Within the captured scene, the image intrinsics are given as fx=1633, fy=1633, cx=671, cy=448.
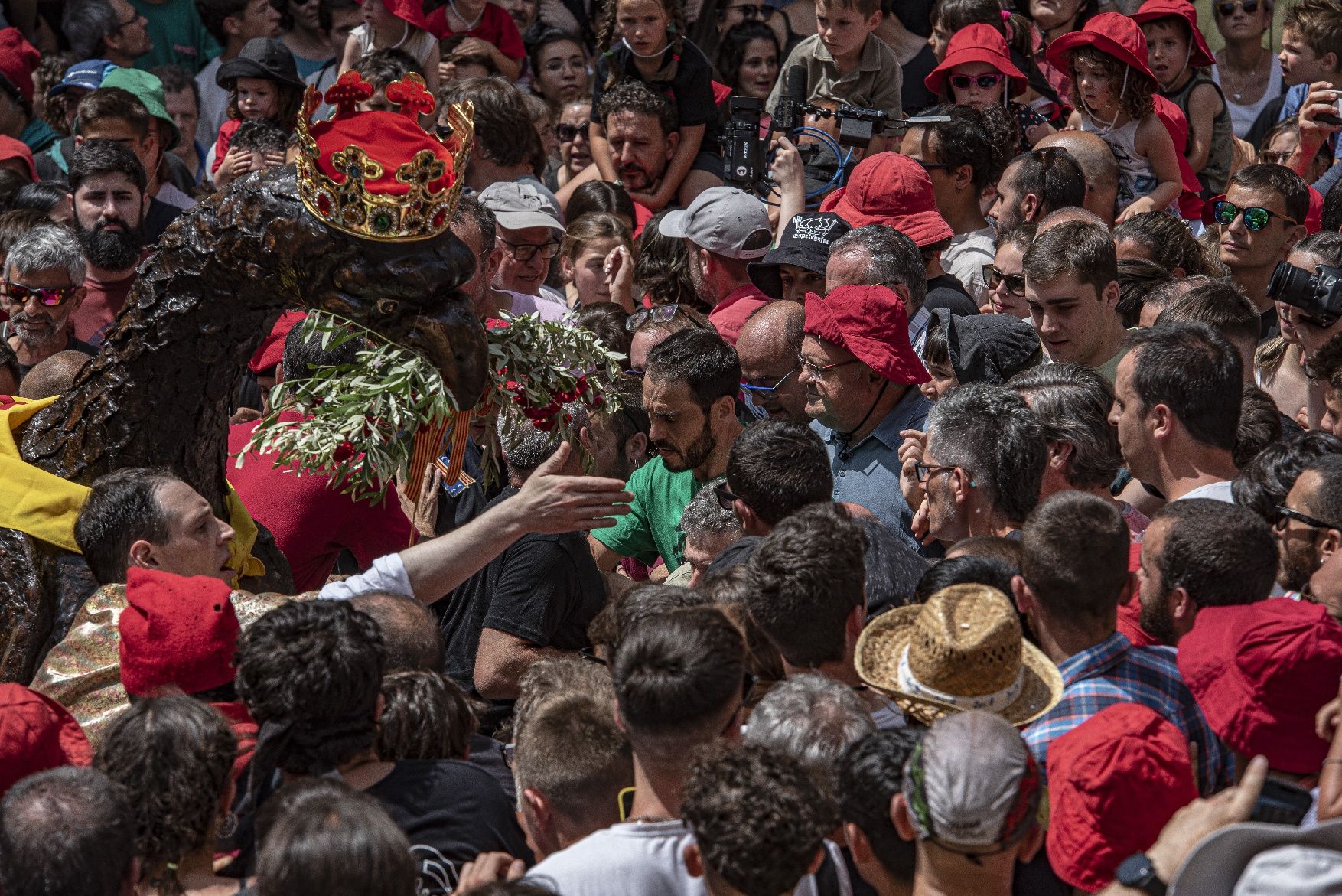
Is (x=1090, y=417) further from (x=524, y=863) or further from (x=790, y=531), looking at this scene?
(x=524, y=863)

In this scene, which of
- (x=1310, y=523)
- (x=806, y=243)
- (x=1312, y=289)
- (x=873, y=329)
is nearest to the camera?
(x=1310, y=523)

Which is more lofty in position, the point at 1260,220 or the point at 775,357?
the point at 1260,220

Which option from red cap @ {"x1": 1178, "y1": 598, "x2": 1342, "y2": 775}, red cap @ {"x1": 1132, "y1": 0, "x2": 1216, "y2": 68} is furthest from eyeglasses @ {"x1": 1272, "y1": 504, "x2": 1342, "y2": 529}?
red cap @ {"x1": 1132, "y1": 0, "x2": 1216, "y2": 68}

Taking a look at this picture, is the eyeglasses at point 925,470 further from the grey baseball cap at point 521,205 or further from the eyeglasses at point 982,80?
the eyeglasses at point 982,80

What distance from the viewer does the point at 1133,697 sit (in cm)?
372

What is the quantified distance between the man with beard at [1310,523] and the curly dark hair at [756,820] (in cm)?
186

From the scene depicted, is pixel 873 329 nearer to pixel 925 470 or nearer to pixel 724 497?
pixel 925 470

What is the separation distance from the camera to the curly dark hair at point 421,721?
3.73 meters

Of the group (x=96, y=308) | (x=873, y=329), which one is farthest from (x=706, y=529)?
(x=96, y=308)

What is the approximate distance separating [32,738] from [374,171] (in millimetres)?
1594

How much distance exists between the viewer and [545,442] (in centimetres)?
548

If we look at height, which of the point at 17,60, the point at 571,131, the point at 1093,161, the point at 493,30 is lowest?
the point at 17,60

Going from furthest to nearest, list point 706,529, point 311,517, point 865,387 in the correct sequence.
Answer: point 865,387 → point 311,517 → point 706,529

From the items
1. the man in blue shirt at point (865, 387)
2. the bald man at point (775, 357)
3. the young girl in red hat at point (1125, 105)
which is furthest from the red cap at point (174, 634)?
the young girl in red hat at point (1125, 105)
